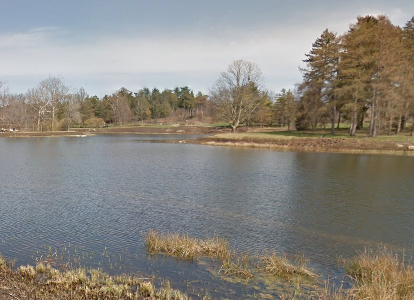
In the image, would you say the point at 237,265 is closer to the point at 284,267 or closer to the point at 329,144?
the point at 284,267

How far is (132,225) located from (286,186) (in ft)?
41.0

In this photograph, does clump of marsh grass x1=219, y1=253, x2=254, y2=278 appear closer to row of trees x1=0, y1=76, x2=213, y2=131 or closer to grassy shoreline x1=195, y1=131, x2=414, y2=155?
grassy shoreline x1=195, y1=131, x2=414, y2=155

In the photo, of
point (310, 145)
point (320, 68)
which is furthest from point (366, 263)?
point (320, 68)

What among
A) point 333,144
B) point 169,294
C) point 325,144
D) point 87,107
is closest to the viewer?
point 169,294

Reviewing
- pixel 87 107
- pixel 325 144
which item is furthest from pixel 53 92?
pixel 325 144

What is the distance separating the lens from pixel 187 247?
1061 cm

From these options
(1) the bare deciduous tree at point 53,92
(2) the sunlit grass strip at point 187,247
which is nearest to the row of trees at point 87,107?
(1) the bare deciduous tree at point 53,92

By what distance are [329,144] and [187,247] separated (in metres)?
42.0

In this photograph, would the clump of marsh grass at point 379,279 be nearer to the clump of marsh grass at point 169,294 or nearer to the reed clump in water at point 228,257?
the reed clump in water at point 228,257

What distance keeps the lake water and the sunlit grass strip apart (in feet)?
1.41

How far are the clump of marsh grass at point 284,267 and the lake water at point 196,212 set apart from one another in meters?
0.70

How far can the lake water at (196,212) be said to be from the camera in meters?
10.6

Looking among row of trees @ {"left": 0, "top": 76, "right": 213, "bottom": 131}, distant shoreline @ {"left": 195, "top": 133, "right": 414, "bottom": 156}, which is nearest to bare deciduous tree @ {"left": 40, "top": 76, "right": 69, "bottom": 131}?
row of trees @ {"left": 0, "top": 76, "right": 213, "bottom": 131}

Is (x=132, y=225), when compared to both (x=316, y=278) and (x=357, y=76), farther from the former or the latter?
(x=357, y=76)
